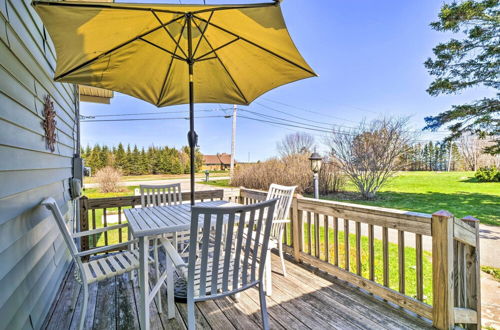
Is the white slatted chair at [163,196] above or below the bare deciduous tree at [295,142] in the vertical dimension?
below

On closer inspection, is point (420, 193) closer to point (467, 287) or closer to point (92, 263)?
point (467, 287)

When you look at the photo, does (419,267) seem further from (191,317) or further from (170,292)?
(170,292)

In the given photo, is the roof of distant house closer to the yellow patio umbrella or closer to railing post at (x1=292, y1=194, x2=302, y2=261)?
railing post at (x1=292, y1=194, x2=302, y2=261)

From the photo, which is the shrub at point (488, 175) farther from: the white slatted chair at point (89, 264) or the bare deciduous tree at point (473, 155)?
the white slatted chair at point (89, 264)

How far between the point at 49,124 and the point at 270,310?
8.46ft

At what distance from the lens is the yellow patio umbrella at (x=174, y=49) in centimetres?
171

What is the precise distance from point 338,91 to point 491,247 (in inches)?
749

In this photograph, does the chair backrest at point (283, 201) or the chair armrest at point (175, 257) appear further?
A: the chair backrest at point (283, 201)

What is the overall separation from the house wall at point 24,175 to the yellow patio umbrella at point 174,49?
0.75 feet

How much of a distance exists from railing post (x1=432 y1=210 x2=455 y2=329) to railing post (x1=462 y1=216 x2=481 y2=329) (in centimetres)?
17

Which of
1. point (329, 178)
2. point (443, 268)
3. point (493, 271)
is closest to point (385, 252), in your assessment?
point (443, 268)

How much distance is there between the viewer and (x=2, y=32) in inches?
54.7

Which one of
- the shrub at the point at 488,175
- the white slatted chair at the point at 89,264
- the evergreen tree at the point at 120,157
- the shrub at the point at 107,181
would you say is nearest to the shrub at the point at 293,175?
the shrub at the point at 107,181

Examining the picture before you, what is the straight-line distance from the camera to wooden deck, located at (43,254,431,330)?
75.9 inches
